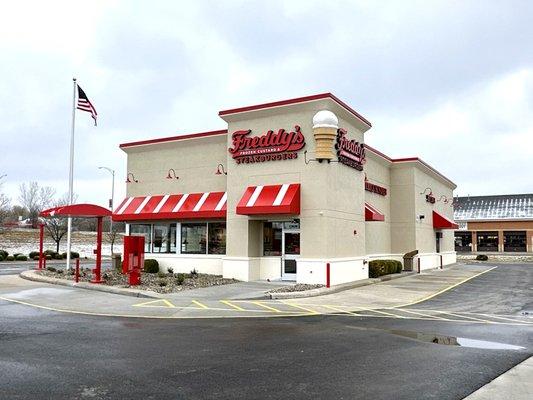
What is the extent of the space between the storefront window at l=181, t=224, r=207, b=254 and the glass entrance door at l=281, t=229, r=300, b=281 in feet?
15.3

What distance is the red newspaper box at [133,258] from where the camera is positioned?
1855cm

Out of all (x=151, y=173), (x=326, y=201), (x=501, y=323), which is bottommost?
(x=501, y=323)

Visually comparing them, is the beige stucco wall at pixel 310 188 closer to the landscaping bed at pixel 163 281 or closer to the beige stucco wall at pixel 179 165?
the landscaping bed at pixel 163 281

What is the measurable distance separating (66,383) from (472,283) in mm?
21106

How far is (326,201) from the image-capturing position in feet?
65.1

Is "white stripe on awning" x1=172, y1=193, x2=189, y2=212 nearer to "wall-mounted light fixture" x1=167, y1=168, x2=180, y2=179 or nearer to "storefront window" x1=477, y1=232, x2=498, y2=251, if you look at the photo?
"wall-mounted light fixture" x1=167, y1=168, x2=180, y2=179

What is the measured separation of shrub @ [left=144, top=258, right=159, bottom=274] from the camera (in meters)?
24.6

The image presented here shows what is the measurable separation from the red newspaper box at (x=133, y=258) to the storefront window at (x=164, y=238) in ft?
21.3

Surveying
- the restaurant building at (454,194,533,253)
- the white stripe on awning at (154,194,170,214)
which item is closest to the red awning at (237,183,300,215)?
the white stripe on awning at (154,194,170,214)

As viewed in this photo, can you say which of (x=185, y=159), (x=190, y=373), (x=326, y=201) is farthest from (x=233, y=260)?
(x=190, y=373)

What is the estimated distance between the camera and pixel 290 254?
70.8 feet

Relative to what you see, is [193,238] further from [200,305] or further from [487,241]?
[487,241]

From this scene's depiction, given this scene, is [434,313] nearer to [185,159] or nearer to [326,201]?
[326,201]

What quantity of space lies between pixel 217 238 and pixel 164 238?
345 centimetres
